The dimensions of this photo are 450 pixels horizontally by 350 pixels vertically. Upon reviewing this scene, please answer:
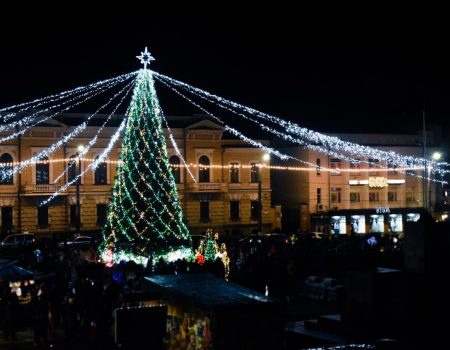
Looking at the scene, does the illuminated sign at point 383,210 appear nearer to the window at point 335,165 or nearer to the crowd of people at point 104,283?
the window at point 335,165

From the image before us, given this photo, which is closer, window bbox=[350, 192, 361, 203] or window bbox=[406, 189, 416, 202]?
window bbox=[350, 192, 361, 203]

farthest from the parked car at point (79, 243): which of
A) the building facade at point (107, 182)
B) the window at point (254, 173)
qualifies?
the window at point (254, 173)

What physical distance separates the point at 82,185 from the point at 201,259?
840 inches

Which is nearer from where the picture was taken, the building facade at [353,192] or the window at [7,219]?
the window at [7,219]

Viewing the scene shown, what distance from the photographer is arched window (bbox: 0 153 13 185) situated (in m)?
39.0

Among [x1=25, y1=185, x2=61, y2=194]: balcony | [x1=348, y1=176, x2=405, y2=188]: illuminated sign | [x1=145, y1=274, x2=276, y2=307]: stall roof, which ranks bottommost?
[x1=145, y1=274, x2=276, y2=307]: stall roof

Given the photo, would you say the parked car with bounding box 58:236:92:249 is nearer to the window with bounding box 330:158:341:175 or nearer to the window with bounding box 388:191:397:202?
the window with bounding box 330:158:341:175

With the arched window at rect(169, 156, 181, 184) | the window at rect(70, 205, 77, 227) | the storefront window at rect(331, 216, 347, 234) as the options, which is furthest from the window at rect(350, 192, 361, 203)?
the window at rect(70, 205, 77, 227)

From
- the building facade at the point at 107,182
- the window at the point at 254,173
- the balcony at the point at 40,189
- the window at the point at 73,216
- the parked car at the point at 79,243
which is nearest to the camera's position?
the parked car at the point at 79,243

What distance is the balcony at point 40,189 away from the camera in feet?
130

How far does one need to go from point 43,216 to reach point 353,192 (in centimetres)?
2124

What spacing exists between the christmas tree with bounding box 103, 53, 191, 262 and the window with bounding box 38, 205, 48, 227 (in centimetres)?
1631

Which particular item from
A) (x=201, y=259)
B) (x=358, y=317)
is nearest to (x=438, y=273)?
(x=358, y=317)

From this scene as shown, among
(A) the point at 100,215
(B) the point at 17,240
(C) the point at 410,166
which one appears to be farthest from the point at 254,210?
(B) the point at 17,240
